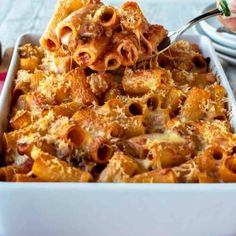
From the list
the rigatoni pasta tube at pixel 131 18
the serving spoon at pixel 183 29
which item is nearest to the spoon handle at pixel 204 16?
the serving spoon at pixel 183 29

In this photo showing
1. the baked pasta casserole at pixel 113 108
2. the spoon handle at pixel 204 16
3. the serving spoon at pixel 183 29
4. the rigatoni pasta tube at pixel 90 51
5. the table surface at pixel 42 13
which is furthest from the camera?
the table surface at pixel 42 13

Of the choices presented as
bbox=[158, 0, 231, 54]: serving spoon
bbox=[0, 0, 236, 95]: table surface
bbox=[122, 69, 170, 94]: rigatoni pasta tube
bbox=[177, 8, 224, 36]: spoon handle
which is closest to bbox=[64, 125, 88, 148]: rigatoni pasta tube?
bbox=[122, 69, 170, 94]: rigatoni pasta tube

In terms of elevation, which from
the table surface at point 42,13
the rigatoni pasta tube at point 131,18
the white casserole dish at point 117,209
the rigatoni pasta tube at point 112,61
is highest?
the rigatoni pasta tube at point 131,18

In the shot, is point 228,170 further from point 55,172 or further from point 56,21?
point 56,21

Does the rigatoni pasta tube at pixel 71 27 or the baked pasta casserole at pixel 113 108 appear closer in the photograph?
the baked pasta casserole at pixel 113 108

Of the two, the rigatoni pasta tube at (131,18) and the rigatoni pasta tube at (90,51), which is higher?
the rigatoni pasta tube at (131,18)

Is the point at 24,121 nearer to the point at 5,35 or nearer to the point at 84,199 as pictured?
the point at 84,199

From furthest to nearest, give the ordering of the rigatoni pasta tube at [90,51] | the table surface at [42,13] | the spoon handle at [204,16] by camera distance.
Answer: the table surface at [42,13] < the spoon handle at [204,16] < the rigatoni pasta tube at [90,51]

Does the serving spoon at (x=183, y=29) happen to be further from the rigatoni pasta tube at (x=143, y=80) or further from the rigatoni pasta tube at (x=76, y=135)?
the rigatoni pasta tube at (x=76, y=135)
